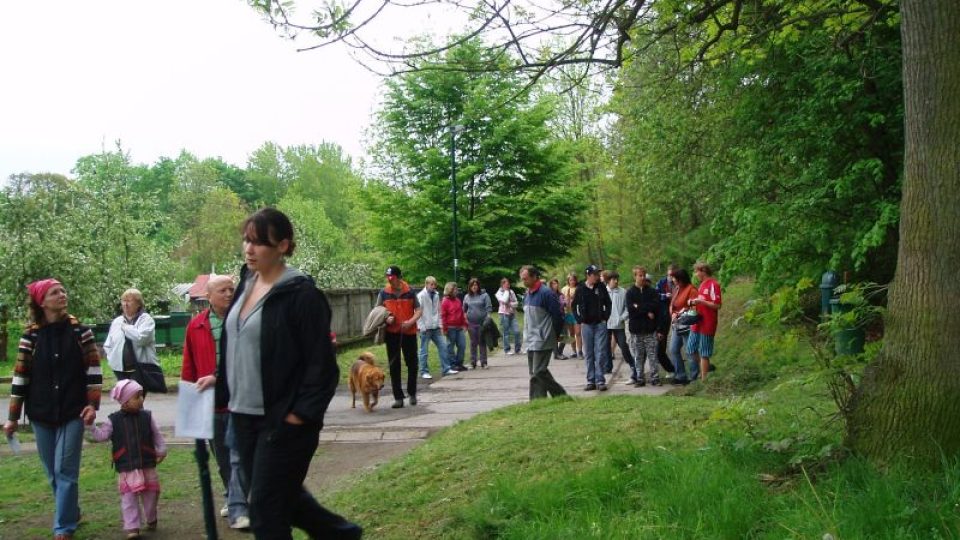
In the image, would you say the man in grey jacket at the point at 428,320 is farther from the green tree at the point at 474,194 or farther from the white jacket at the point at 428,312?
the green tree at the point at 474,194

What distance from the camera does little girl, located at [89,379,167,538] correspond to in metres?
6.71

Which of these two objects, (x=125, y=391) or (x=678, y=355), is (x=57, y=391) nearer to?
(x=125, y=391)

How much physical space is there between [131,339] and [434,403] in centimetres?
647

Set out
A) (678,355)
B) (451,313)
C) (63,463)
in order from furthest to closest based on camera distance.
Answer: (451,313) < (678,355) < (63,463)

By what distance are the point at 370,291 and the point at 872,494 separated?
2412 centimetres

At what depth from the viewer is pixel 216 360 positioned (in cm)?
690

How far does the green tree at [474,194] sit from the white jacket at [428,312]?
2351 cm

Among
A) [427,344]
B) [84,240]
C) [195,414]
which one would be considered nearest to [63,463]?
[195,414]

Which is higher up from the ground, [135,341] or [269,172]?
[269,172]

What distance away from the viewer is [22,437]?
41.9ft

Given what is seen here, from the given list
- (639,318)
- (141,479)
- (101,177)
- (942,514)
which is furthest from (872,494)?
(101,177)

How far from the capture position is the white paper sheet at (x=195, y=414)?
5.37 meters

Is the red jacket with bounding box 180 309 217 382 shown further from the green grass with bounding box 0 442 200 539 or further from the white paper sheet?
the green grass with bounding box 0 442 200 539

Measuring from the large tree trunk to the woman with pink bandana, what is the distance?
17.1 feet
